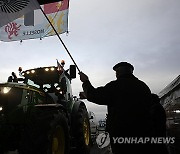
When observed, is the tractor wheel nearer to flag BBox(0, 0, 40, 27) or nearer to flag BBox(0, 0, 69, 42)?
flag BBox(0, 0, 40, 27)

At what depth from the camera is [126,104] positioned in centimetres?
276

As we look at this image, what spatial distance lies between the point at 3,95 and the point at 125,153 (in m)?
2.93

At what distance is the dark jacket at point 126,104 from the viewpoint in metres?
2.67

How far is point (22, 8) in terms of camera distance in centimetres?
523

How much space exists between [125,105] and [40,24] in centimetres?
682

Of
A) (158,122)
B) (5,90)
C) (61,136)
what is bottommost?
(61,136)

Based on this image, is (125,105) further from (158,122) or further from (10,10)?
(10,10)

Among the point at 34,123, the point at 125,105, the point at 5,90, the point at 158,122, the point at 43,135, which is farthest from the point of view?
the point at 5,90

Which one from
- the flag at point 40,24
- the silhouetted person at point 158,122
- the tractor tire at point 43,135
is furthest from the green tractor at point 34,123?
the flag at point 40,24

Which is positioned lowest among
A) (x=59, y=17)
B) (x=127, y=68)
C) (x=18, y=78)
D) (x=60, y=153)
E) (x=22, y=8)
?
(x=60, y=153)

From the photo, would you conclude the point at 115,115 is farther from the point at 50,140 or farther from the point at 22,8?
the point at 22,8

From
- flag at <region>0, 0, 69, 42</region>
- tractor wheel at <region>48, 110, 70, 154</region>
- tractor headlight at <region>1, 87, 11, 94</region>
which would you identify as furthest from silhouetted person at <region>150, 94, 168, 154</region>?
flag at <region>0, 0, 69, 42</region>

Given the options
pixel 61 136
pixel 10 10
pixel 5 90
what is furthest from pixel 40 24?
pixel 61 136

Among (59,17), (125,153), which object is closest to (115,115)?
(125,153)
